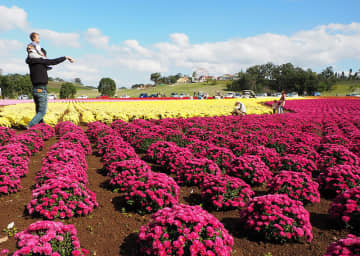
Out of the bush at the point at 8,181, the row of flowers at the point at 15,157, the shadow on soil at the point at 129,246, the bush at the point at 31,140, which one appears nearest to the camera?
the shadow on soil at the point at 129,246

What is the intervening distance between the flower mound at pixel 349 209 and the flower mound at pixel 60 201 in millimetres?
3828

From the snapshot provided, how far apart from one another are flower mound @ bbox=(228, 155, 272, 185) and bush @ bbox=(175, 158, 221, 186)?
20.2 inches

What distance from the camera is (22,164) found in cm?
549

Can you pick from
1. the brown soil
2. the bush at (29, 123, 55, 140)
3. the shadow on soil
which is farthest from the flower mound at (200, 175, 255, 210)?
the bush at (29, 123, 55, 140)

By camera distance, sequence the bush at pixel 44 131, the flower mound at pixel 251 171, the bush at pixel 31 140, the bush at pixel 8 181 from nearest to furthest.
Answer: the bush at pixel 8 181
the flower mound at pixel 251 171
the bush at pixel 31 140
the bush at pixel 44 131

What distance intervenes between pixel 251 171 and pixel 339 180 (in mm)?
1666

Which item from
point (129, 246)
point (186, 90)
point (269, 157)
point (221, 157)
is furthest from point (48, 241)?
point (186, 90)

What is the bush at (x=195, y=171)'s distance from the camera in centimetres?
→ 523

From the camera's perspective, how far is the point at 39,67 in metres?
8.36

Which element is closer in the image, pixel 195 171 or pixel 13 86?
pixel 195 171

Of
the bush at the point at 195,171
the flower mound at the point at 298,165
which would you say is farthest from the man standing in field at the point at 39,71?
the flower mound at the point at 298,165

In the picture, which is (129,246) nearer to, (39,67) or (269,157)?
(269,157)

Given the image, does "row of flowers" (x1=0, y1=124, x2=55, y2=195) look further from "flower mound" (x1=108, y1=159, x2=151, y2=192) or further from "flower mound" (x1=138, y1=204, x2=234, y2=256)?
"flower mound" (x1=138, y1=204, x2=234, y2=256)

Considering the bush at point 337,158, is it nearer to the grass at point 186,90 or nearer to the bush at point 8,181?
the bush at point 8,181
